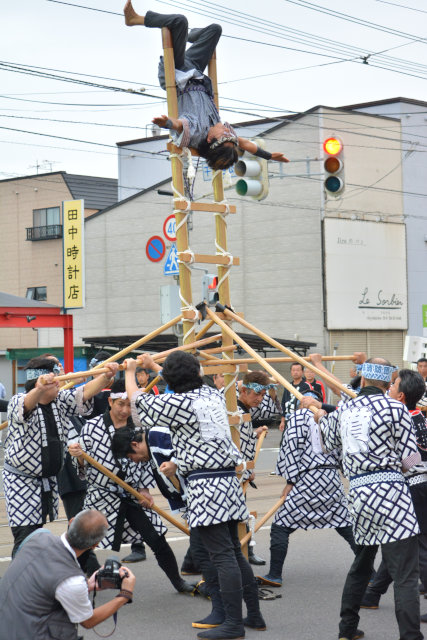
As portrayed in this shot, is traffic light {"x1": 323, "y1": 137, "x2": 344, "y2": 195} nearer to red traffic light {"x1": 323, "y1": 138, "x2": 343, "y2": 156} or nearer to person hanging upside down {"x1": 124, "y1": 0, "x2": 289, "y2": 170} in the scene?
red traffic light {"x1": 323, "y1": 138, "x2": 343, "y2": 156}

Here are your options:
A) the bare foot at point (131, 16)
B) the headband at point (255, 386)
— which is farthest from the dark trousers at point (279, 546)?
the bare foot at point (131, 16)

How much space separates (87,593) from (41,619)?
22cm

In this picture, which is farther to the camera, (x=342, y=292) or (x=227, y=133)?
(x=342, y=292)

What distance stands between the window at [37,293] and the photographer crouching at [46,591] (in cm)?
2954

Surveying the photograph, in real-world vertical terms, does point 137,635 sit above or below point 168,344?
below

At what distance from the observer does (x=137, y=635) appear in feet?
19.3

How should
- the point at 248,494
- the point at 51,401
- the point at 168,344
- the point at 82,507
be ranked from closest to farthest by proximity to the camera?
the point at 51,401, the point at 82,507, the point at 248,494, the point at 168,344

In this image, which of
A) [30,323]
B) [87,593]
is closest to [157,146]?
[30,323]

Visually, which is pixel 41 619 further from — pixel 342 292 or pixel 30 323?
pixel 342 292

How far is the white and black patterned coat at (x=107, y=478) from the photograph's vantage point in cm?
662

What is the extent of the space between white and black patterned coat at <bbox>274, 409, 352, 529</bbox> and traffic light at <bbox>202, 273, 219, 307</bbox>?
1152mm

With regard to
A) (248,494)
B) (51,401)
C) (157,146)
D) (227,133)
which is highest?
(157,146)

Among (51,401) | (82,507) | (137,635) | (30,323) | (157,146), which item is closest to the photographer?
(137,635)

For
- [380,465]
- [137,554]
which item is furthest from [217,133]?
[137,554]
